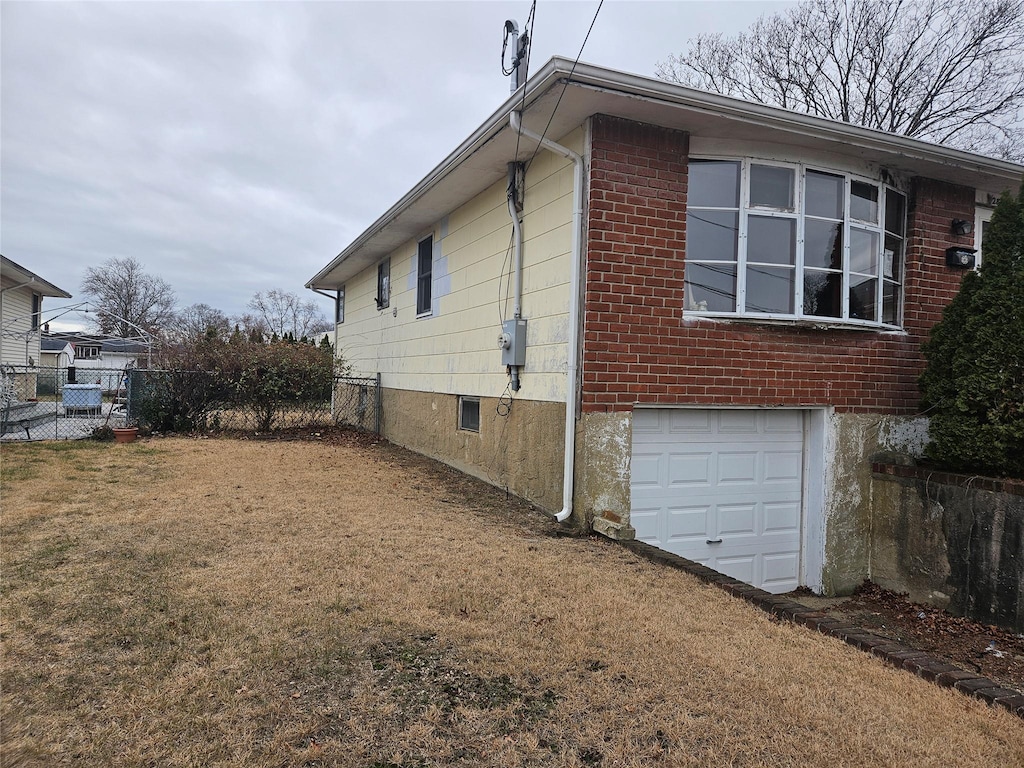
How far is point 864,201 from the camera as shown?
688 centimetres

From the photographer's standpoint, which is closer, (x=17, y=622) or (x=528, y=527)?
(x=17, y=622)

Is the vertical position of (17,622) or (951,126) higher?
(951,126)

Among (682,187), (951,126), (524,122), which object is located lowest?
(682,187)

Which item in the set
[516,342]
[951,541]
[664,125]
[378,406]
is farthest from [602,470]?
[378,406]

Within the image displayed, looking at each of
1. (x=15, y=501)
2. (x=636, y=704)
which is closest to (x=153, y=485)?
(x=15, y=501)

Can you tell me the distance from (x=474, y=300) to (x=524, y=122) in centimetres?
299

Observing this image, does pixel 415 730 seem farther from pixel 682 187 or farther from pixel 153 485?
pixel 153 485

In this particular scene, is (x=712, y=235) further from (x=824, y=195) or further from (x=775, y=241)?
(x=824, y=195)

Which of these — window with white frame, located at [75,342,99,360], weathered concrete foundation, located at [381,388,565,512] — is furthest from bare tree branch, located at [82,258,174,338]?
weathered concrete foundation, located at [381,388,565,512]

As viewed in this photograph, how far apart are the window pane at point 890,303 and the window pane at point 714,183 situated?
2327 millimetres

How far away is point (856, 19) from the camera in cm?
1642

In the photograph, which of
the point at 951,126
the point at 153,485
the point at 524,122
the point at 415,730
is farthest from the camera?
the point at 951,126

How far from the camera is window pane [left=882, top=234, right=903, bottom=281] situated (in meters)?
7.17

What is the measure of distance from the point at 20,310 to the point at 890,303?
25108 mm
